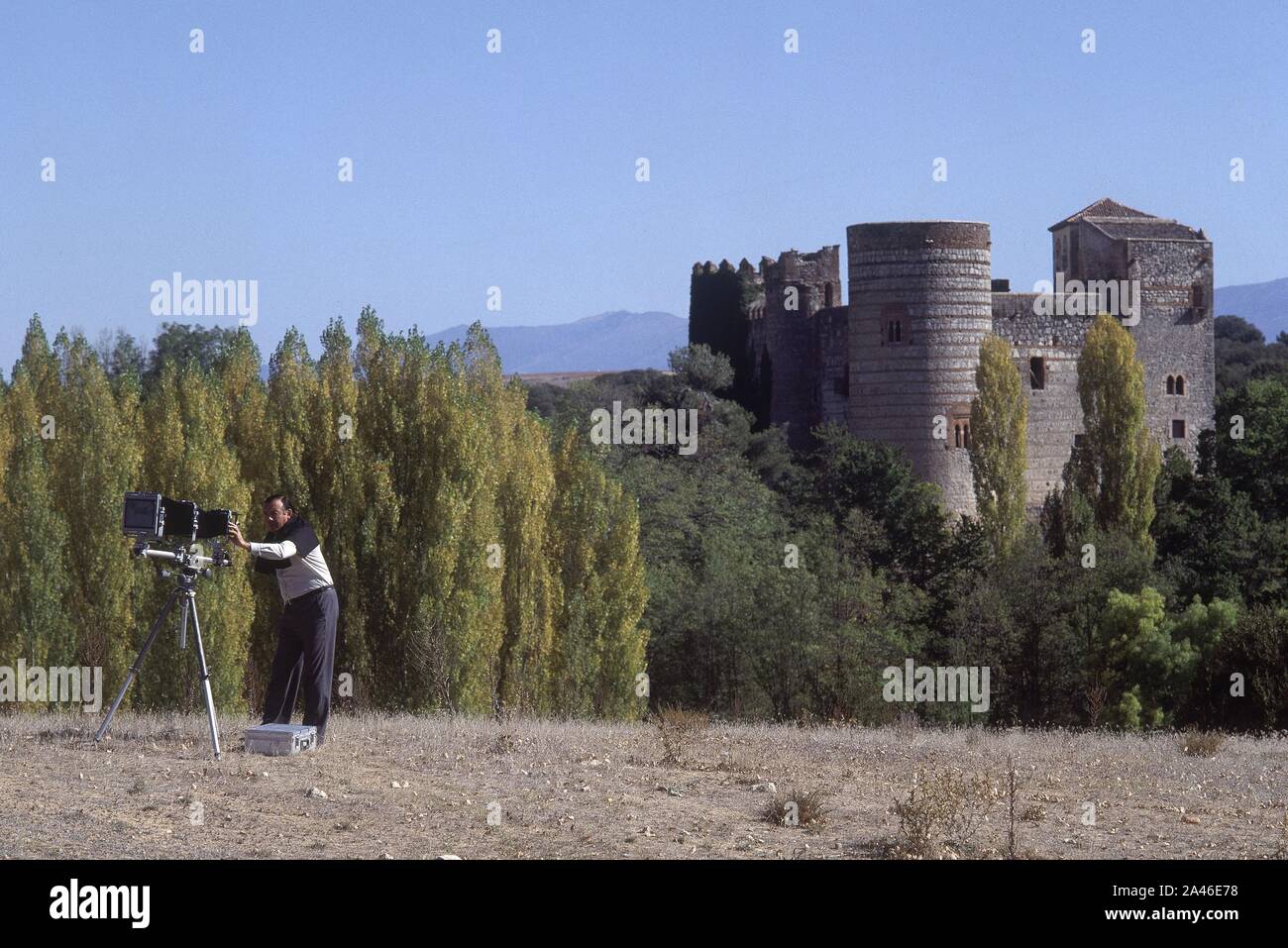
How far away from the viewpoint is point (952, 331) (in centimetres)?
4253

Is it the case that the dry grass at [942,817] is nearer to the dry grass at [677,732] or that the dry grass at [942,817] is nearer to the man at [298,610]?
the dry grass at [677,732]

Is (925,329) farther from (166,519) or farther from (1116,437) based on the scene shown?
(166,519)

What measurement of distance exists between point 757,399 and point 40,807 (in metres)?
43.5

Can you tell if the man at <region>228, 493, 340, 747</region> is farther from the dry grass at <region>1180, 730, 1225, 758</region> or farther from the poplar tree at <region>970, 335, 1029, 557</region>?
the poplar tree at <region>970, 335, 1029, 557</region>

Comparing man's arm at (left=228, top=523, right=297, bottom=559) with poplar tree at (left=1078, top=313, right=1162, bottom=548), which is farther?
poplar tree at (left=1078, top=313, right=1162, bottom=548)

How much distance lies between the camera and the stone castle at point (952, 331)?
42.4 meters

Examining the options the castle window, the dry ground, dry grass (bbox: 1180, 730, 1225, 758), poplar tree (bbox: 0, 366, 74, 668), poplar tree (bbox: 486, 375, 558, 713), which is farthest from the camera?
the castle window

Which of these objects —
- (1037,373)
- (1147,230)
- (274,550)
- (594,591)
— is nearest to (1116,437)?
(1037,373)

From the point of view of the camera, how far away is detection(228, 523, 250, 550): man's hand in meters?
10.0

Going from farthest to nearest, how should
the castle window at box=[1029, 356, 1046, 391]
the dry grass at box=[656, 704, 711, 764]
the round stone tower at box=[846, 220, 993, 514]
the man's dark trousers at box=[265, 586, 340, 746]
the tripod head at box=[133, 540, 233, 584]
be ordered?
the castle window at box=[1029, 356, 1046, 391] → the round stone tower at box=[846, 220, 993, 514] → the dry grass at box=[656, 704, 711, 764] → the man's dark trousers at box=[265, 586, 340, 746] → the tripod head at box=[133, 540, 233, 584]

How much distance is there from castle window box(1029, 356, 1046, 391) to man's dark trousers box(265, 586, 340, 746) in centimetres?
3693

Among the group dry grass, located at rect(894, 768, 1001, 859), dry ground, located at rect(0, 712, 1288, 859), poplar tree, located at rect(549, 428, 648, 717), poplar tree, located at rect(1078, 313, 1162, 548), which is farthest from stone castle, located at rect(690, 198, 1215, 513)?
dry grass, located at rect(894, 768, 1001, 859)
